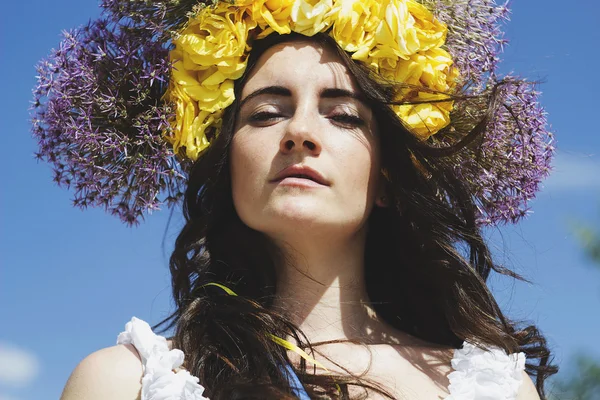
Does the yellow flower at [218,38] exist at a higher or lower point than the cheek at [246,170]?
higher

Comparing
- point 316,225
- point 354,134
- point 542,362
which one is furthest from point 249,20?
point 542,362

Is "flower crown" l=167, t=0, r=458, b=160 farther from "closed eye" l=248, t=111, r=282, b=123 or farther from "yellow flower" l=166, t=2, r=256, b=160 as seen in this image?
"closed eye" l=248, t=111, r=282, b=123

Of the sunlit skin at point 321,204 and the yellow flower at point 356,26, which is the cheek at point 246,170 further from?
the yellow flower at point 356,26

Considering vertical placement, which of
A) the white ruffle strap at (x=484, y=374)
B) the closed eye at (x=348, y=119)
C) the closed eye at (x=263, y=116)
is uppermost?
the closed eye at (x=348, y=119)

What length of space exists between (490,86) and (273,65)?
35.1 inches

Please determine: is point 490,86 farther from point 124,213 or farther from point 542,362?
point 124,213

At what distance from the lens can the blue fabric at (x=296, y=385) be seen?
2.56 m

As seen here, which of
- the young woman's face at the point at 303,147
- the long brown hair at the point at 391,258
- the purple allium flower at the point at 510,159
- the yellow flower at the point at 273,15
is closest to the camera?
the young woman's face at the point at 303,147

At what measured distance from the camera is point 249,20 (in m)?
3.11

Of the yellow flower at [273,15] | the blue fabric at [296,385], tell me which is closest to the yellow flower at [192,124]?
the yellow flower at [273,15]

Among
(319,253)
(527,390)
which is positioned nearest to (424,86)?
(319,253)

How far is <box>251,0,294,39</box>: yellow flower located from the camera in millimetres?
3047

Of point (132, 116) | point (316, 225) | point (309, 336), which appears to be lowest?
point (309, 336)

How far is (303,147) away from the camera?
2834 millimetres
